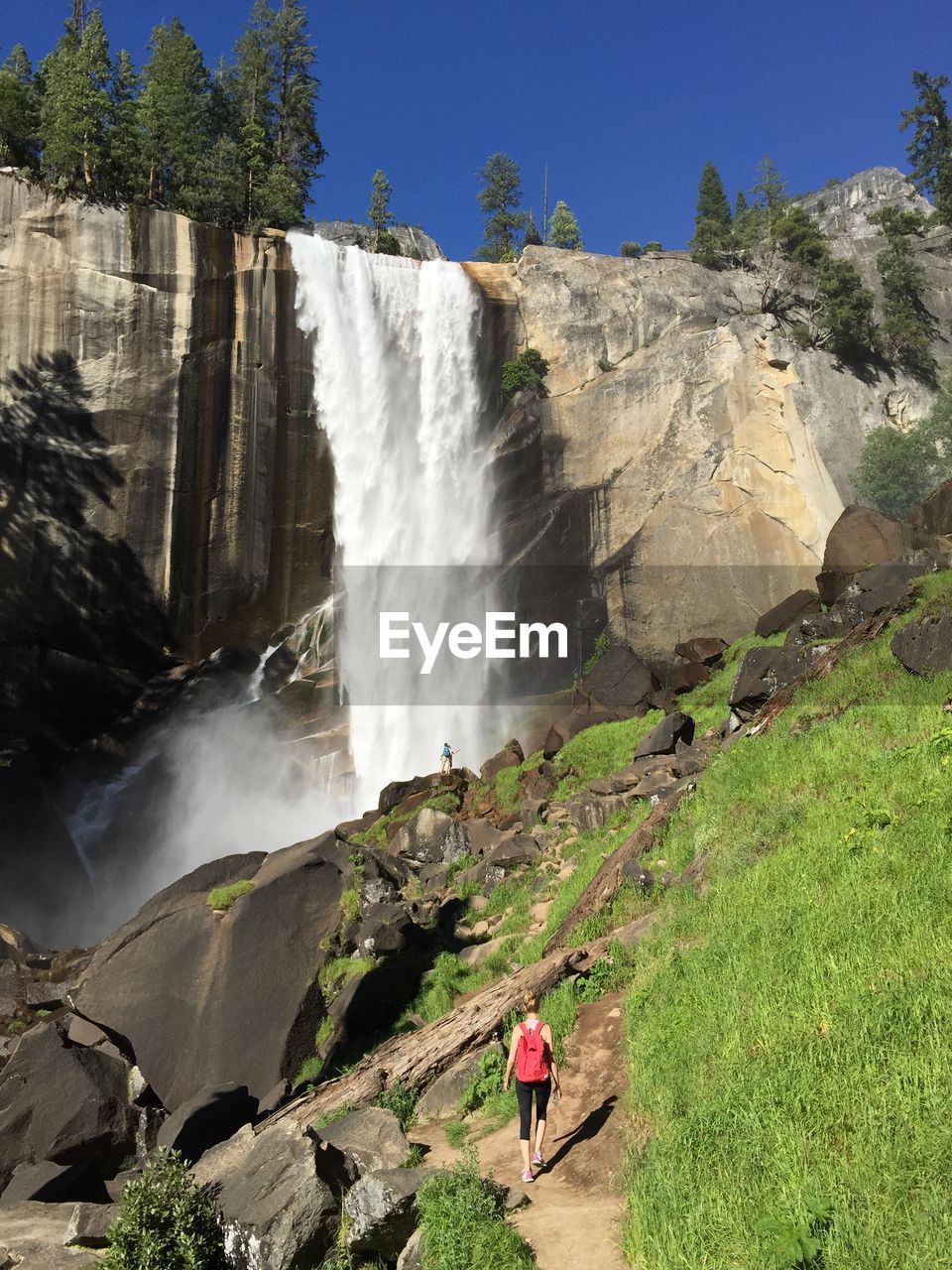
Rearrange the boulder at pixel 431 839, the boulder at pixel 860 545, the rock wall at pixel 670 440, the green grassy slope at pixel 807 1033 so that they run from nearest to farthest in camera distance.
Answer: the green grassy slope at pixel 807 1033 → the boulder at pixel 431 839 → the boulder at pixel 860 545 → the rock wall at pixel 670 440

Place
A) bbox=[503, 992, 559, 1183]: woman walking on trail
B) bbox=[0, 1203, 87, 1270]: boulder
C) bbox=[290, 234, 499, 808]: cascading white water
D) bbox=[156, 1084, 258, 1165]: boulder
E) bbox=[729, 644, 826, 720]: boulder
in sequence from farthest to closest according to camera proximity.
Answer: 1. bbox=[290, 234, 499, 808]: cascading white water
2. bbox=[729, 644, 826, 720]: boulder
3. bbox=[156, 1084, 258, 1165]: boulder
4. bbox=[503, 992, 559, 1183]: woman walking on trail
5. bbox=[0, 1203, 87, 1270]: boulder

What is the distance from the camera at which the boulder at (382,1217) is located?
6109 mm

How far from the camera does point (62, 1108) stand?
11.8 meters

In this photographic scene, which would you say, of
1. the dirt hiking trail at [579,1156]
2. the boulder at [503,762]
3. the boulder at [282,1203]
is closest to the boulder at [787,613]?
the boulder at [503,762]

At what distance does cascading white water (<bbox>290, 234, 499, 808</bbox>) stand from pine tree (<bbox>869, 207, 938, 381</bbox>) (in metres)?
18.2

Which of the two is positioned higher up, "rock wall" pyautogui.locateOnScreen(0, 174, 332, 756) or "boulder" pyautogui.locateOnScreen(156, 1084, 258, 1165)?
"rock wall" pyautogui.locateOnScreen(0, 174, 332, 756)

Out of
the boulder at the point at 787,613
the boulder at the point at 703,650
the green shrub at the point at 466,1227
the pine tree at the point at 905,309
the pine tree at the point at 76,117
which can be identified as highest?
the pine tree at the point at 76,117

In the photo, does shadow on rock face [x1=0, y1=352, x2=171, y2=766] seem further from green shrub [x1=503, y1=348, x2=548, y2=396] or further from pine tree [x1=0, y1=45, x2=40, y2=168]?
green shrub [x1=503, y1=348, x2=548, y2=396]

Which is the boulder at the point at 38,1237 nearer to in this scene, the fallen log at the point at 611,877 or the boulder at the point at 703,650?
the fallen log at the point at 611,877

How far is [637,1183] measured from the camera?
564 centimetres

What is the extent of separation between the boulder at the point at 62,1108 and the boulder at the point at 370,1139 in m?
5.32

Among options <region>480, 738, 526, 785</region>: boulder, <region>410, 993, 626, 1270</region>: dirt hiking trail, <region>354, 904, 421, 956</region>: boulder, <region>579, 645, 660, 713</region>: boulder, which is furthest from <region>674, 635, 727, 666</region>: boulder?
<region>410, 993, 626, 1270</region>: dirt hiking trail

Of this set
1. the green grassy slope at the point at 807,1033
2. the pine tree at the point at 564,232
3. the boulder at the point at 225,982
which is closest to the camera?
the green grassy slope at the point at 807,1033

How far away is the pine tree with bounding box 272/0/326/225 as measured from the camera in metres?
45.3
